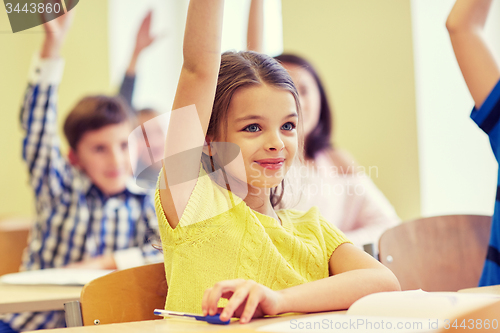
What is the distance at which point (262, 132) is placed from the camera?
1.95 feet

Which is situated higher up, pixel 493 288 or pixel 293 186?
pixel 293 186

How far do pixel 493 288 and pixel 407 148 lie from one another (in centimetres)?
134

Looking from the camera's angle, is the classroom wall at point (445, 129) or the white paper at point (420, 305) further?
the classroom wall at point (445, 129)

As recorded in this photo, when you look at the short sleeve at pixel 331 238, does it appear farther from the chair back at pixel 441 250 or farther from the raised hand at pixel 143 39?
the raised hand at pixel 143 39

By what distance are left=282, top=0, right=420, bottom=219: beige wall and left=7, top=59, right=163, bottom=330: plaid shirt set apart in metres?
0.89

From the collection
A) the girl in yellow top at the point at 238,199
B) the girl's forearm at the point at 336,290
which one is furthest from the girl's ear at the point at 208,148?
the girl's forearm at the point at 336,290

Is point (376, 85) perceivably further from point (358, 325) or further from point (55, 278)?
point (358, 325)

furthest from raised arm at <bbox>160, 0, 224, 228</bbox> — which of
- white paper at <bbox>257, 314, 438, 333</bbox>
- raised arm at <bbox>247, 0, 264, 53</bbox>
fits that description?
raised arm at <bbox>247, 0, 264, 53</bbox>

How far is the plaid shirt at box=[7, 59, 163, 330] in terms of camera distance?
142 centimetres

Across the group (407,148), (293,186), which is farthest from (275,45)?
(293,186)

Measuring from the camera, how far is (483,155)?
1804 millimetres

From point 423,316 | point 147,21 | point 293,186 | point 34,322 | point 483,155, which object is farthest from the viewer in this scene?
point 147,21

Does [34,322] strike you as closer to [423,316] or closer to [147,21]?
[423,316]

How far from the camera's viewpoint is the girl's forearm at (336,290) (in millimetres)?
462
